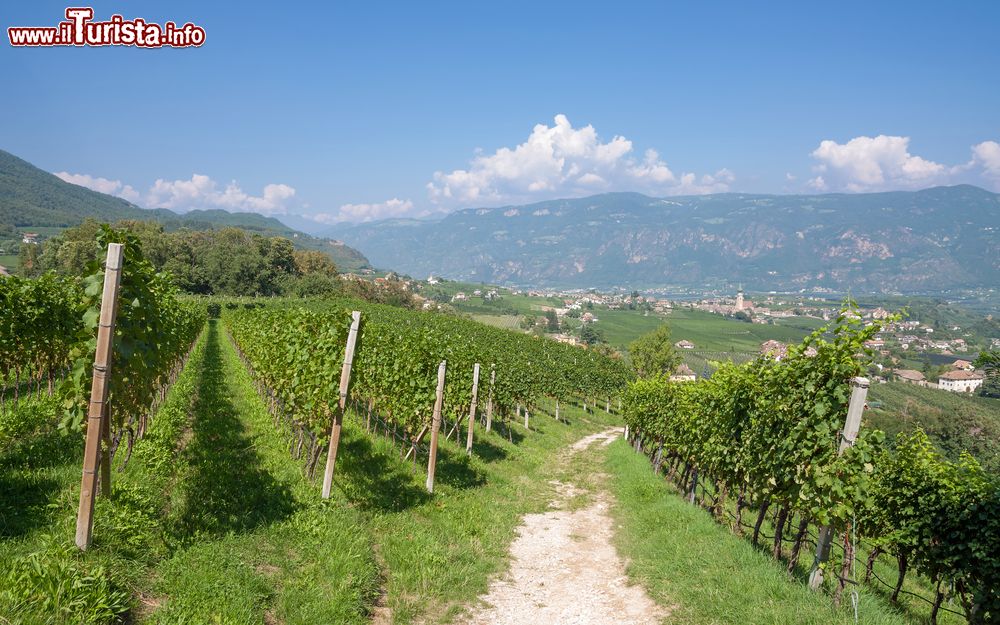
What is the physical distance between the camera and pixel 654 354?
247 ft

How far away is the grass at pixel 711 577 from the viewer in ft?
17.9

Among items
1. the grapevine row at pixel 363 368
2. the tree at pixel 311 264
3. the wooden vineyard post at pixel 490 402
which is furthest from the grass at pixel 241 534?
the tree at pixel 311 264

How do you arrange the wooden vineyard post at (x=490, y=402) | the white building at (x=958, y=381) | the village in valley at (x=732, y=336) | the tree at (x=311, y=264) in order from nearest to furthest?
the wooden vineyard post at (x=490, y=402), the white building at (x=958, y=381), the tree at (x=311, y=264), the village in valley at (x=732, y=336)

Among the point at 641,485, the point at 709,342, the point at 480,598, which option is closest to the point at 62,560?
the point at 480,598

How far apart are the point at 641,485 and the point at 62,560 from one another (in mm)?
11389

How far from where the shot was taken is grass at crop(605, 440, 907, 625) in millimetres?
5465

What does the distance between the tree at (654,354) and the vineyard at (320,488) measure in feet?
207

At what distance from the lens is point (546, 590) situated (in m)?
7.13

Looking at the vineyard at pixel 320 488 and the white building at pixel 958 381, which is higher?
the vineyard at pixel 320 488

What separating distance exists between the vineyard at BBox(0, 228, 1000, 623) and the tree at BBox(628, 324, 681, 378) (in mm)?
63039

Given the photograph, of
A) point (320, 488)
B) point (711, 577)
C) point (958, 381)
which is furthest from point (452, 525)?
point (958, 381)

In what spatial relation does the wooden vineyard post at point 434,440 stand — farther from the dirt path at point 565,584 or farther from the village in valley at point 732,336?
the village in valley at point 732,336

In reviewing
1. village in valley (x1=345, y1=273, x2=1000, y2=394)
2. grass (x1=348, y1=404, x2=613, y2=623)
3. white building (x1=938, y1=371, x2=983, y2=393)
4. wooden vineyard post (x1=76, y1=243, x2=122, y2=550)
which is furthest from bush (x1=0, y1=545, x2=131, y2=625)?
white building (x1=938, y1=371, x2=983, y2=393)

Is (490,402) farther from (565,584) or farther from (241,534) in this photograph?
(241,534)
